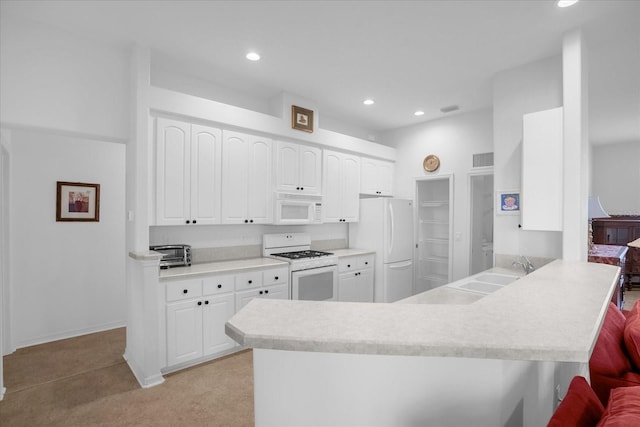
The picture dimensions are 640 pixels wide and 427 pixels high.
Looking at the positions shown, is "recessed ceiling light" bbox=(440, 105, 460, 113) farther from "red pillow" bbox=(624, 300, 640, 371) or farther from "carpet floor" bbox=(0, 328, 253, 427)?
"carpet floor" bbox=(0, 328, 253, 427)

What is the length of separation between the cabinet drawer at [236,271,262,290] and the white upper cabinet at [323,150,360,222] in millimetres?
1392

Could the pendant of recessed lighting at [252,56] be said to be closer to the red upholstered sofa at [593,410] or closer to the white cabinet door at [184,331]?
the white cabinet door at [184,331]

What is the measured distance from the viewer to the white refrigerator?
4.59 meters

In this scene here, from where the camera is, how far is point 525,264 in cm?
304

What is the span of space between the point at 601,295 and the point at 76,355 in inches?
171

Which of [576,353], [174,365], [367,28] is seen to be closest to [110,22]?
[367,28]

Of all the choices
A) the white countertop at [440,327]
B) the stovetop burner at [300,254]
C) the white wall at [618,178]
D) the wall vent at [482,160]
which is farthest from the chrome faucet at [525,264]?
the white wall at [618,178]

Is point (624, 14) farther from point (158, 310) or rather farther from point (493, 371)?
point (158, 310)

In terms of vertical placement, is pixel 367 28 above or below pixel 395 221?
above

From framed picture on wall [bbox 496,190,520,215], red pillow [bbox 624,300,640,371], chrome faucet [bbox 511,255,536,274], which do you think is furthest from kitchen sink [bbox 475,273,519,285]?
red pillow [bbox 624,300,640,371]

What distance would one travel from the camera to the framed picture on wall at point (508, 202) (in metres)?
3.22

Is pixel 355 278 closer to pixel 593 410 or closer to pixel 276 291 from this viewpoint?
pixel 276 291

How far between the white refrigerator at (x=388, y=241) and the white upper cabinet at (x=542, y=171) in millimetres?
1926

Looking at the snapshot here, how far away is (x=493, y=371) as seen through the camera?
38.1 inches
